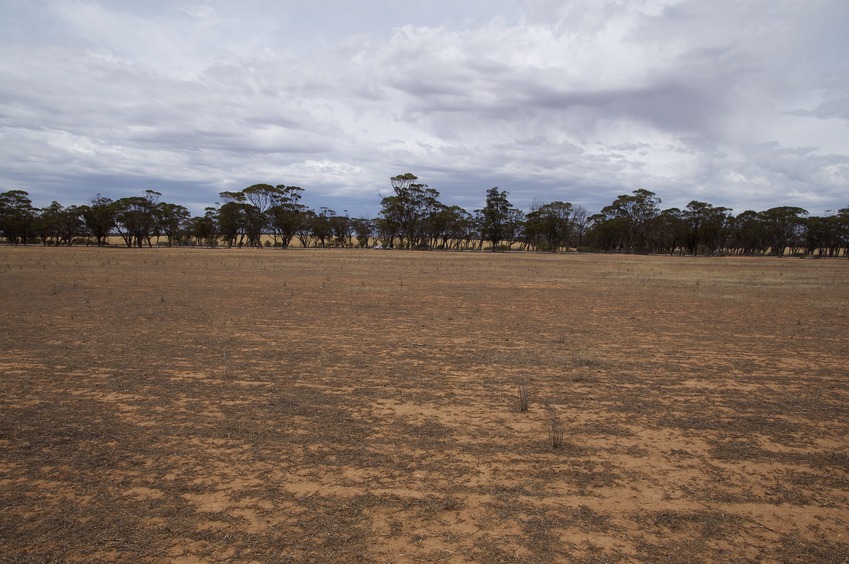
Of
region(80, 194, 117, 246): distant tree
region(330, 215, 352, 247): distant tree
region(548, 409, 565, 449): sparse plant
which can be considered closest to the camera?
region(548, 409, 565, 449): sparse plant

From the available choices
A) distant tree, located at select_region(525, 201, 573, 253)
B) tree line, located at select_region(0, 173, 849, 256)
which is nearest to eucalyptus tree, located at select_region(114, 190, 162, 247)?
tree line, located at select_region(0, 173, 849, 256)

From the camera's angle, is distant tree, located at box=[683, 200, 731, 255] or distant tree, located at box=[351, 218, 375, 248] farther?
distant tree, located at box=[351, 218, 375, 248]

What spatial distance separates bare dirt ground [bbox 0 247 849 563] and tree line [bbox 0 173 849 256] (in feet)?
298

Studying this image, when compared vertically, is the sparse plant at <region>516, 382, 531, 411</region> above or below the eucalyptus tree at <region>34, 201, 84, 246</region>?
below

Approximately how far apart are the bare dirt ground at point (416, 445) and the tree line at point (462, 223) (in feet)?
298

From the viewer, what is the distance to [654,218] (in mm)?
103375

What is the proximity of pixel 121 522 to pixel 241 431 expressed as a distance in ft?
6.35

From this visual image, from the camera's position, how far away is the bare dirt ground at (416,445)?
12.9 feet

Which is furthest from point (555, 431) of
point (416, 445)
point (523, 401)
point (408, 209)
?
point (408, 209)

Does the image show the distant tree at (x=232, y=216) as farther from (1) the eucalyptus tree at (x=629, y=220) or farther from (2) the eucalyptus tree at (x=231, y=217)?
(1) the eucalyptus tree at (x=629, y=220)

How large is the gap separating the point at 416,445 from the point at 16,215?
11492 centimetres

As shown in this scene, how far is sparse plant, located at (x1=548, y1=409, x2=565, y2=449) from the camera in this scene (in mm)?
5645

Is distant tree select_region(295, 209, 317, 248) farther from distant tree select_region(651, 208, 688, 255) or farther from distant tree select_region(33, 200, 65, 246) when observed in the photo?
distant tree select_region(651, 208, 688, 255)

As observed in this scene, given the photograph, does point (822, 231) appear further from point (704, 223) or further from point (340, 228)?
point (340, 228)
